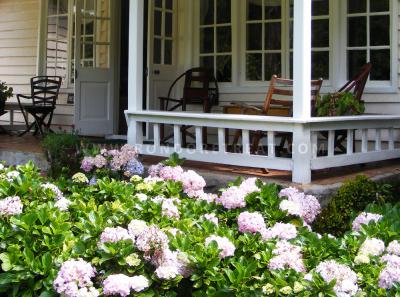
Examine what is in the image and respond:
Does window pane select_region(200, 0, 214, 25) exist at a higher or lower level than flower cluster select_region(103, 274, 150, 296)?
higher

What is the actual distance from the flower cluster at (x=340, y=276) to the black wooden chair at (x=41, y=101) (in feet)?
20.4

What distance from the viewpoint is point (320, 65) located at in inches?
244

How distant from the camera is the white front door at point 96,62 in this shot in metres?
7.38

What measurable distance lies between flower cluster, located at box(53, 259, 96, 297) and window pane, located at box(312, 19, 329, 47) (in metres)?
4.80

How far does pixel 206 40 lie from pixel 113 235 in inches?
204

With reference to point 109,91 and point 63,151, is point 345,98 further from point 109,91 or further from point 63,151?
point 109,91

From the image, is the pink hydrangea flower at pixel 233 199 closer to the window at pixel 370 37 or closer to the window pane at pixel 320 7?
the window at pixel 370 37

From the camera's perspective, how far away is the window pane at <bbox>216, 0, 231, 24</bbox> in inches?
268

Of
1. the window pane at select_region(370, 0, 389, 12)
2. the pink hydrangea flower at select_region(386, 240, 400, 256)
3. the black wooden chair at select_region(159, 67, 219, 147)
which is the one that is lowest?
the pink hydrangea flower at select_region(386, 240, 400, 256)

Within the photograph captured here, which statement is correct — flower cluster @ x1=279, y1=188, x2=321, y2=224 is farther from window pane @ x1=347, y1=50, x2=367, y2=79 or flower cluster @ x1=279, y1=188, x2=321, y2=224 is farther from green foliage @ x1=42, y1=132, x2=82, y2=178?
window pane @ x1=347, y1=50, x2=367, y2=79

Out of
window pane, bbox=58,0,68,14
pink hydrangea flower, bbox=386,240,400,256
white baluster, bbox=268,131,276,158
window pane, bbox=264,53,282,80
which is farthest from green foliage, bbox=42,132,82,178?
window pane, bbox=58,0,68,14

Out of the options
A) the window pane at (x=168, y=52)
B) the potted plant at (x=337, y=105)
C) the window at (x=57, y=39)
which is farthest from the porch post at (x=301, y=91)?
the window at (x=57, y=39)

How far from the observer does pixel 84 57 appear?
296 inches

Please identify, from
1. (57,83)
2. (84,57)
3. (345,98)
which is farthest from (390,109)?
(57,83)
